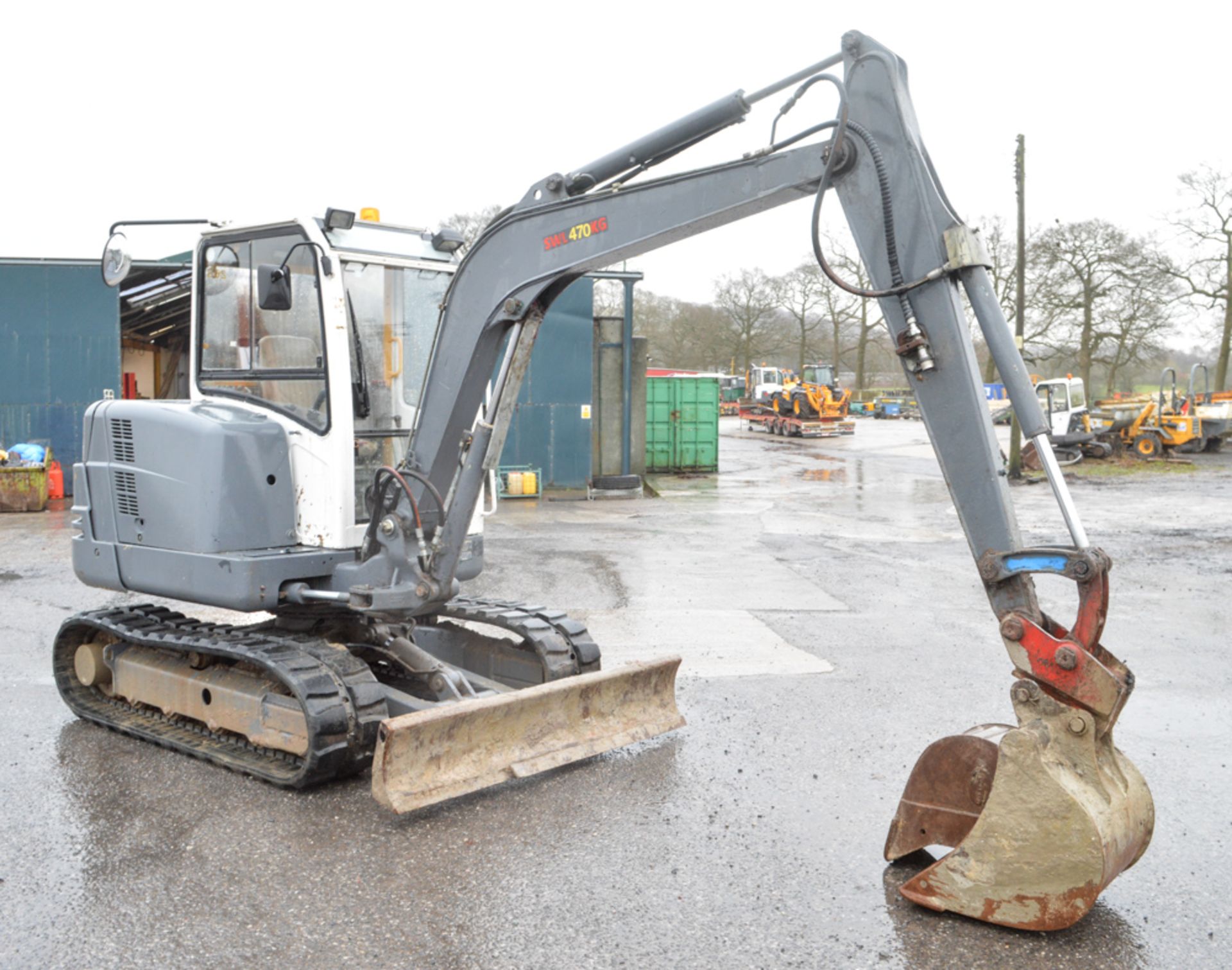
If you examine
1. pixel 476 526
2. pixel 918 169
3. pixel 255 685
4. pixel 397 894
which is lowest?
pixel 397 894

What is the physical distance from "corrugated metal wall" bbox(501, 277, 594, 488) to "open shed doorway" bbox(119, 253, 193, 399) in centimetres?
575

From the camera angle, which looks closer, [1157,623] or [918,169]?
[918,169]

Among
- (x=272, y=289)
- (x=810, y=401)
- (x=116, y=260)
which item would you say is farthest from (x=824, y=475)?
(x=272, y=289)

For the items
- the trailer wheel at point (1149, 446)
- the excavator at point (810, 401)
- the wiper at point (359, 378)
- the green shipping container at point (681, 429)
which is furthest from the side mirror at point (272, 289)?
the excavator at point (810, 401)

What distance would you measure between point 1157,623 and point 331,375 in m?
7.59

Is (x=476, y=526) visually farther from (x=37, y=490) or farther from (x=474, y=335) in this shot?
(x=37, y=490)

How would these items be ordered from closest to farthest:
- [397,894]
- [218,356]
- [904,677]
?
[397,894] < [218,356] < [904,677]

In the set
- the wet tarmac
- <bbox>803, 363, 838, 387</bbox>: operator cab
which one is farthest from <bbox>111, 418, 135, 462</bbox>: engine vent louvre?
<bbox>803, 363, 838, 387</bbox>: operator cab

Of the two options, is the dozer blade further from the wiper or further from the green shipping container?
the green shipping container

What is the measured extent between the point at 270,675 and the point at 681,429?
67.4 ft

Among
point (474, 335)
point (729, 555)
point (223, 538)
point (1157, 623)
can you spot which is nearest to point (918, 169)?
point (474, 335)

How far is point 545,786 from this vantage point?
5.61 m

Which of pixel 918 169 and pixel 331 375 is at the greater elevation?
pixel 918 169

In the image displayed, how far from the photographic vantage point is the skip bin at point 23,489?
16.7 m
